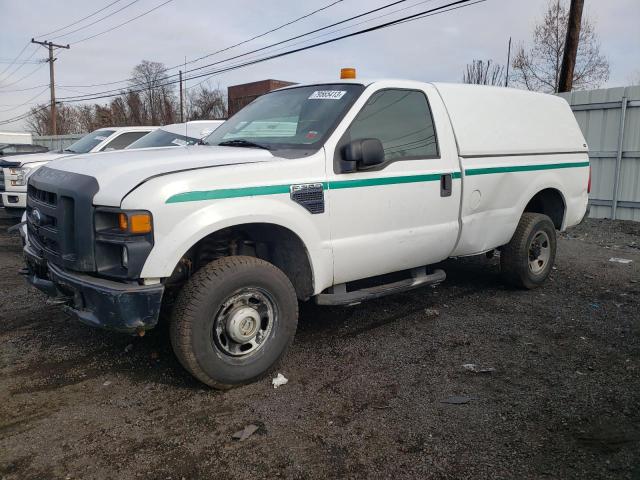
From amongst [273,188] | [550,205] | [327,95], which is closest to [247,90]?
[550,205]

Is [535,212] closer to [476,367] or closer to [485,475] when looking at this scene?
[476,367]

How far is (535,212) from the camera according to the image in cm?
616

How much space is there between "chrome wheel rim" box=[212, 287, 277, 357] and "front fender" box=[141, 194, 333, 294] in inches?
17.2

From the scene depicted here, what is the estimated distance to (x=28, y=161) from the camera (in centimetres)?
980

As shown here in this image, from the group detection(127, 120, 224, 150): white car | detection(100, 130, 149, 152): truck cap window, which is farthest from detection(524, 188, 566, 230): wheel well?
detection(100, 130, 149, 152): truck cap window

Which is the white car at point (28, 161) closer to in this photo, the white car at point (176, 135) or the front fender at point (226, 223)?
the white car at point (176, 135)

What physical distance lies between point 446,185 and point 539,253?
2.03 meters

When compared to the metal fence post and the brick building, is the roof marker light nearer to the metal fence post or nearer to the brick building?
the metal fence post

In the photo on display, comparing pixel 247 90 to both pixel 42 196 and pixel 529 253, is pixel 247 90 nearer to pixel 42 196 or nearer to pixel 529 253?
pixel 529 253

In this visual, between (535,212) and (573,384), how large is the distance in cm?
298

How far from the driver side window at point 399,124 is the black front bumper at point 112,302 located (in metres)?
1.89

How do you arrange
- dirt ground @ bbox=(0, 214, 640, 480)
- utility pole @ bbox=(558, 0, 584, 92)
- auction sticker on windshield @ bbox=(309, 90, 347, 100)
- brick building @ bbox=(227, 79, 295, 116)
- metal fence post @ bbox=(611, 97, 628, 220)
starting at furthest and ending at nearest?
brick building @ bbox=(227, 79, 295, 116)
utility pole @ bbox=(558, 0, 584, 92)
metal fence post @ bbox=(611, 97, 628, 220)
auction sticker on windshield @ bbox=(309, 90, 347, 100)
dirt ground @ bbox=(0, 214, 640, 480)

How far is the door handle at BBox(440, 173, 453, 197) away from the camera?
4523 millimetres

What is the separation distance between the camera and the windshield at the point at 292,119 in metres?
3.99
